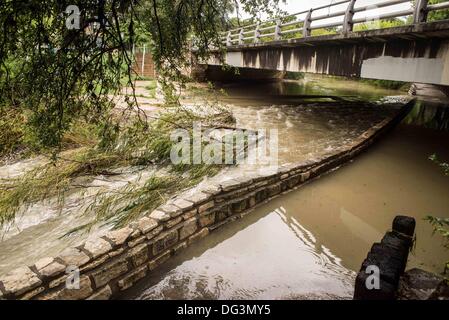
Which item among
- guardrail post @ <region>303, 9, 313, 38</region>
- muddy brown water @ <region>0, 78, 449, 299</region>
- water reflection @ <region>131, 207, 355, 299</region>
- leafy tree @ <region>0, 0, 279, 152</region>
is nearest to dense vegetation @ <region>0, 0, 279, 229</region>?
leafy tree @ <region>0, 0, 279, 152</region>

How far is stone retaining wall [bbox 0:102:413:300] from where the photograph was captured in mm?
2959

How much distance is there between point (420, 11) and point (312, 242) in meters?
6.08

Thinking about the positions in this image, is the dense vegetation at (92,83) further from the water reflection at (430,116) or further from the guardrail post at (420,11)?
the water reflection at (430,116)

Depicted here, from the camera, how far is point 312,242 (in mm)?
4551

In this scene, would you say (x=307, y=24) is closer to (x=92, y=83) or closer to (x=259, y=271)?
(x=92, y=83)

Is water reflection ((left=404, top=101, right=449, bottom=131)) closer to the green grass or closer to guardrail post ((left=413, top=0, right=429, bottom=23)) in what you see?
guardrail post ((left=413, top=0, right=429, bottom=23))

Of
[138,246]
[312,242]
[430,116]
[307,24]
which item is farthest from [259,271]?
[430,116]

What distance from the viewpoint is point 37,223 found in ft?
17.5

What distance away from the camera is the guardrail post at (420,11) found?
275 inches

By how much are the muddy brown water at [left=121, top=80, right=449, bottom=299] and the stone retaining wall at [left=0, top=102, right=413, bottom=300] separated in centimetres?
17

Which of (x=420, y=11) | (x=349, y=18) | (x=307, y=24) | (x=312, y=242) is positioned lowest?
(x=312, y=242)
